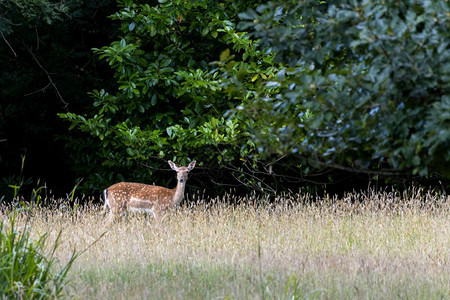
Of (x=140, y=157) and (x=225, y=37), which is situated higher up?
(x=225, y=37)

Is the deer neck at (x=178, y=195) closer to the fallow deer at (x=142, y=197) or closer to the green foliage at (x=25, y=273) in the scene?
the fallow deer at (x=142, y=197)

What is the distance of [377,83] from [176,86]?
8.49 m

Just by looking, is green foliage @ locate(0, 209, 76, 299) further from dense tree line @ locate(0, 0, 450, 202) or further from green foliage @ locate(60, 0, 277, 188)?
green foliage @ locate(60, 0, 277, 188)

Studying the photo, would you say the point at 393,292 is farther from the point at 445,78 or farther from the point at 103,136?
the point at 103,136

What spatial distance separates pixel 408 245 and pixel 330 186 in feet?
17.1

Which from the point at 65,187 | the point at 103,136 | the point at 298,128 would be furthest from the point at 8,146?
the point at 298,128

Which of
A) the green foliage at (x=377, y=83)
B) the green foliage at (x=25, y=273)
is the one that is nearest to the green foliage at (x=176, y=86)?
the green foliage at (x=25, y=273)

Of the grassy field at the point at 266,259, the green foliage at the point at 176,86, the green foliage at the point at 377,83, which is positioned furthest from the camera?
the green foliage at the point at 176,86

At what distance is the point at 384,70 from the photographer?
10.8 ft

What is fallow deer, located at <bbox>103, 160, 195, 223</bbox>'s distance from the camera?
1098 centimetres

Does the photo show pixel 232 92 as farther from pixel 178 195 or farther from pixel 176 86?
pixel 178 195

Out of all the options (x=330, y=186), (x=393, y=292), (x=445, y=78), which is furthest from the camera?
(x=330, y=186)

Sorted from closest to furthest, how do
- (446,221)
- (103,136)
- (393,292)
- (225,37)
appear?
(393,292), (446,221), (225,37), (103,136)

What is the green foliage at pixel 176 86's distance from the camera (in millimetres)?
10820
